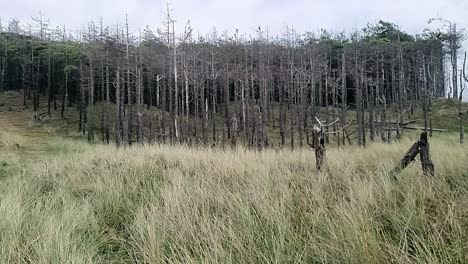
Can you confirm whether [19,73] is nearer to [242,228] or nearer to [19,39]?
[19,39]

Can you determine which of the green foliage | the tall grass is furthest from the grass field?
the green foliage

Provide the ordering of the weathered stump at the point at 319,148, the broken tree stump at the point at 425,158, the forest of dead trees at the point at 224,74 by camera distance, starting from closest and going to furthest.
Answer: the broken tree stump at the point at 425,158 < the weathered stump at the point at 319,148 < the forest of dead trees at the point at 224,74

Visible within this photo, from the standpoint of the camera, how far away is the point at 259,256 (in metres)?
2.78

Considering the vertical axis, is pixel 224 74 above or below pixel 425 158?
above

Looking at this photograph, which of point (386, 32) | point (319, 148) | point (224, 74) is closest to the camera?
point (319, 148)


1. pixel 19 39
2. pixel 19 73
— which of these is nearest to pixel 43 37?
pixel 19 39

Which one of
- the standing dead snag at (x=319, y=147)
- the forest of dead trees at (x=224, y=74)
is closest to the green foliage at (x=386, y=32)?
the forest of dead trees at (x=224, y=74)

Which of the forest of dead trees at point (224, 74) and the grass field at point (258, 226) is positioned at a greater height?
the forest of dead trees at point (224, 74)

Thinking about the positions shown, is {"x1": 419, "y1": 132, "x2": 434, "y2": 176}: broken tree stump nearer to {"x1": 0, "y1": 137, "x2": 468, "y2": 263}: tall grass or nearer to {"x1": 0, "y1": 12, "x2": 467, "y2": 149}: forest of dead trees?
{"x1": 0, "y1": 137, "x2": 468, "y2": 263}: tall grass

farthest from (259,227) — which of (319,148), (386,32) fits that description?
(386,32)

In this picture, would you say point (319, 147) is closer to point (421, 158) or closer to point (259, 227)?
point (421, 158)

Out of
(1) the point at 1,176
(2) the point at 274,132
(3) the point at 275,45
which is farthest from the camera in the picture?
(3) the point at 275,45

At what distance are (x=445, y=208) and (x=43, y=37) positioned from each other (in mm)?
58966

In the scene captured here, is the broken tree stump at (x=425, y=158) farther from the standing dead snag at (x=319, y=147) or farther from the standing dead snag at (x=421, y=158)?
the standing dead snag at (x=319, y=147)
